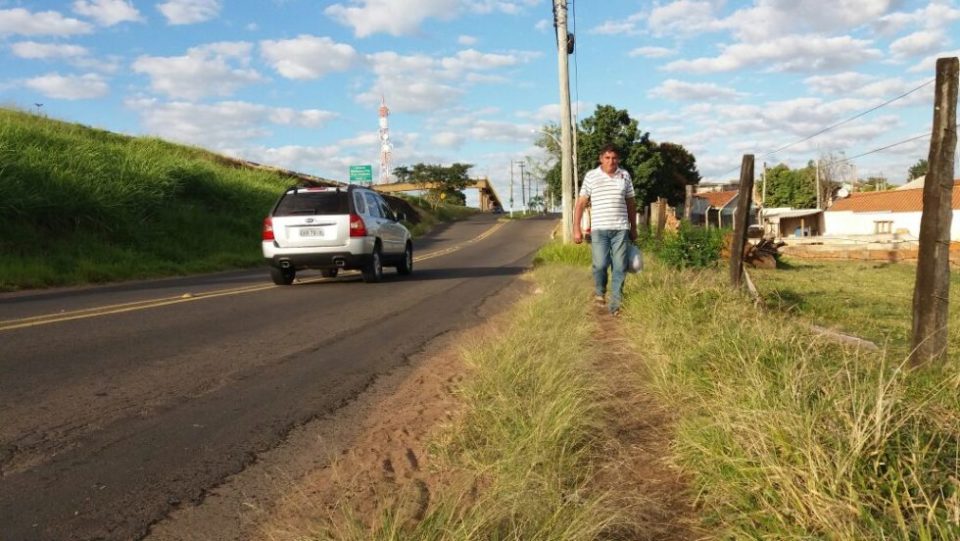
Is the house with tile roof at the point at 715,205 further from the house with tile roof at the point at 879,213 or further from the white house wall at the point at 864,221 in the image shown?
the house with tile roof at the point at 879,213

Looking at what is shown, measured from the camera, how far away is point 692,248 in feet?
49.2

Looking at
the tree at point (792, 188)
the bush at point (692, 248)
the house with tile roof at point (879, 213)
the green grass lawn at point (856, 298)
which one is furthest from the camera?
the tree at point (792, 188)

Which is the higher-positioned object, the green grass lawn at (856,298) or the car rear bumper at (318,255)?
the car rear bumper at (318,255)

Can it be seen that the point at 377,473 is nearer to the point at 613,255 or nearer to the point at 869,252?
the point at 613,255

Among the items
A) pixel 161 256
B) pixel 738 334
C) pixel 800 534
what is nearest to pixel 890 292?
pixel 738 334

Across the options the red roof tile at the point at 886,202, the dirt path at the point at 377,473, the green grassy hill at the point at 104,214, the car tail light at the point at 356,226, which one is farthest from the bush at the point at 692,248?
the red roof tile at the point at 886,202

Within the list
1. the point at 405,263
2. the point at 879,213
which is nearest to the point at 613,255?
the point at 405,263

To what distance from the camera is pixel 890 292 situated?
554 inches

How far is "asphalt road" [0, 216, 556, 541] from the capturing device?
307 cm

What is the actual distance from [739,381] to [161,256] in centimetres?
1751

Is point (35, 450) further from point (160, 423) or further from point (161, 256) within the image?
point (161, 256)

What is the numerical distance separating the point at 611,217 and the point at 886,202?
5197 centimetres

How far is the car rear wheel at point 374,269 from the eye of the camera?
13.0m

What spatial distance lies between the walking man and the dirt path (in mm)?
3004
